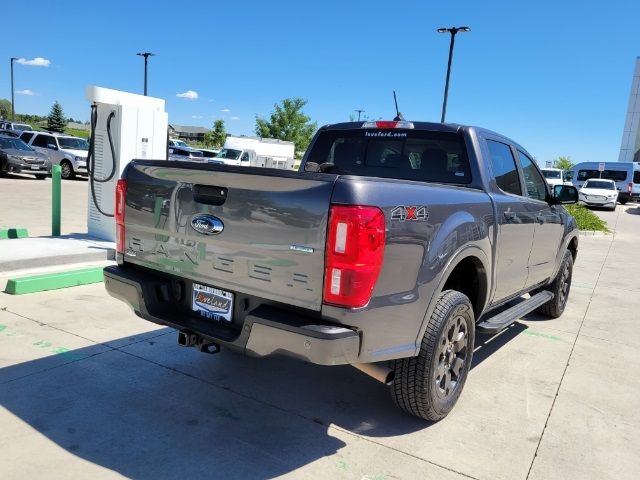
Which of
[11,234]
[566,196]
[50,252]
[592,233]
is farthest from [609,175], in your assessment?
[50,252]

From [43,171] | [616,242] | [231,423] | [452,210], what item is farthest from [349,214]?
[43,171]

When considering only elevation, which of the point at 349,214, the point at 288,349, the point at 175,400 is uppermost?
the point at 349,214

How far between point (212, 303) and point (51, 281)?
11.3ft

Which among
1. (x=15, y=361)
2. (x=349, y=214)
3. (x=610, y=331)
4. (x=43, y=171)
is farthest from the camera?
(x=43, y=171)

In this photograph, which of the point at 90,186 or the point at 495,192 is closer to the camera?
the point at 495,192

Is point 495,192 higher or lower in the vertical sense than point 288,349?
higher

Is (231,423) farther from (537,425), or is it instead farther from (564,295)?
(564,295)

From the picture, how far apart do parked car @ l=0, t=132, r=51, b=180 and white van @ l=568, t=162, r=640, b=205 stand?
28516 mm

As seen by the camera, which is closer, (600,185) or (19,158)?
(19,158)

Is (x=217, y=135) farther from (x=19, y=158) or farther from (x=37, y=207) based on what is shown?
(x=37, y=207)

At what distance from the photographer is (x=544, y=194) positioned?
5.35 metres

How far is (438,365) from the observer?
3.36 metres

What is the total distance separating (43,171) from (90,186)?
13821 millimetres

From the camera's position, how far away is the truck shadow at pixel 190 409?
2.90 metres
